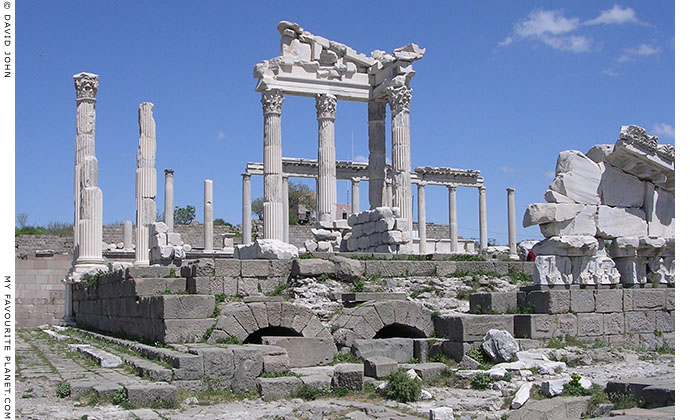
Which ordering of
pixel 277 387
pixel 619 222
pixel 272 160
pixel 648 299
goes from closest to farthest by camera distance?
pixel 277 387, pixel 648 299, pixel 619 222, pixel 272 160

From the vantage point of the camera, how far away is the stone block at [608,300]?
14258mm

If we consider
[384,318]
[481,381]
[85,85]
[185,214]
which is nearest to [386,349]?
[384,318]

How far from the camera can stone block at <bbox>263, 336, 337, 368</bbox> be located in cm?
1316

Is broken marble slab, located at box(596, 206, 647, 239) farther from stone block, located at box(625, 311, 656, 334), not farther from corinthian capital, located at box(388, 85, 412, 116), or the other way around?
corinthian capital, located at box(388, 85, 412, 116)

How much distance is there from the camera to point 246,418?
942 cm

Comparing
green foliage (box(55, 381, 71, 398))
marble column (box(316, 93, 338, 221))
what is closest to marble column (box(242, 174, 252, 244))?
A: marble column (box(316, 93, 338, 221))

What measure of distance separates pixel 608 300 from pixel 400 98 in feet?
47.5

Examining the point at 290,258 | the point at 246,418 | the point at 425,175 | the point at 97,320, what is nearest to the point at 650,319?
the point at 290,258

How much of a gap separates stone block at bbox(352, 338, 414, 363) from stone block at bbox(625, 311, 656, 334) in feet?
13.3

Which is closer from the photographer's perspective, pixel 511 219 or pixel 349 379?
pixel 349 379

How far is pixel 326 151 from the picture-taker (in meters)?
28.8

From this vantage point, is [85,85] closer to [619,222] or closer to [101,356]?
[101,356]

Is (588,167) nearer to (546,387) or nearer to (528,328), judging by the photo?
(528,328)

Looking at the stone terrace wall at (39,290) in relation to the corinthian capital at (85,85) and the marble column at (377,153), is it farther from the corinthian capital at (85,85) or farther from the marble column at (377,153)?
the marble column at (377,153)
